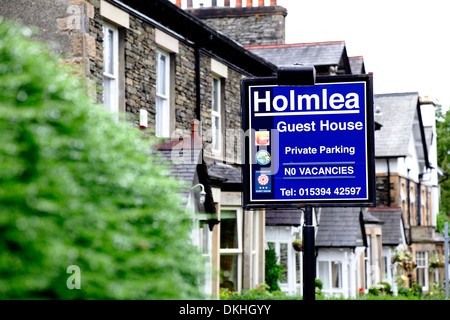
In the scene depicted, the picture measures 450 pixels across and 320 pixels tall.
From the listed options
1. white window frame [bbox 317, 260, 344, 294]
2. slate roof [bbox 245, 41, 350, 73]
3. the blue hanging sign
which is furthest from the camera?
white window frame [bbox 317, 260, 344, 294]

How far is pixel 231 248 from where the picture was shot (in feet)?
54.8

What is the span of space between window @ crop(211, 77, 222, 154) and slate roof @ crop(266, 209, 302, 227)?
14.5 ft

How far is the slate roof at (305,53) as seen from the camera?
24406 millimetres

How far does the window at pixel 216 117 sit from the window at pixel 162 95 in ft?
7.84

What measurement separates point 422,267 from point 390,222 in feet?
24.1

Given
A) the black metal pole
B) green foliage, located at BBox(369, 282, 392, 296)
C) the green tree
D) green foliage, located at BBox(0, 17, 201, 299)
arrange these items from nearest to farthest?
green foliage, located at BBox(0, 17, 201, 299) < the black metal pole < green foliage, located at BBox(369, 282, 392, 296) < the green tree

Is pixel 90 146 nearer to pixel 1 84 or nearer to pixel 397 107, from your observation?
pixel 1 84

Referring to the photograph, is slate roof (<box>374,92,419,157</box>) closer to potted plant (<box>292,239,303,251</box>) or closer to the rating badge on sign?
potted plant (<box>292,239,303,251</box>)

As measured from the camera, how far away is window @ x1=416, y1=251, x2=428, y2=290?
39.7 meters

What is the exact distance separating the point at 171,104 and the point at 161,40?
1.30 meters

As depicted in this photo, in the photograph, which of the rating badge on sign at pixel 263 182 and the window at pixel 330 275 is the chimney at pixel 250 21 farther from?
the rating badge on sign at pixel 263 182

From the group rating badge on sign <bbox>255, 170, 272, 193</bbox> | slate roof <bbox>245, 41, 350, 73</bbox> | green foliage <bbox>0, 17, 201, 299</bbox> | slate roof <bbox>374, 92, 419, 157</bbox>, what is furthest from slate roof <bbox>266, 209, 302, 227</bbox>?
green foliage <bbox>0, 17, 201, 299</bbox>
